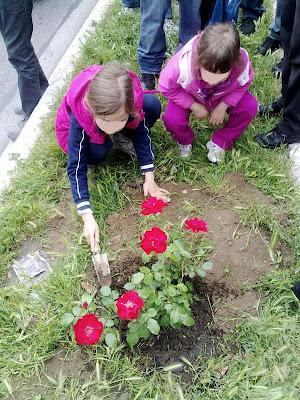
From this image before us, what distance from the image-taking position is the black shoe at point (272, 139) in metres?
2.69

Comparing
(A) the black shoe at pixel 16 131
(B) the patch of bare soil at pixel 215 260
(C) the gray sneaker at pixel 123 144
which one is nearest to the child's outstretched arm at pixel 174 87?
(C) the gray sneaker at pixel 123 144

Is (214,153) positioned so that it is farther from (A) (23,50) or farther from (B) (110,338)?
(A) (23,50)

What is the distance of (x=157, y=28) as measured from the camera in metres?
2.96

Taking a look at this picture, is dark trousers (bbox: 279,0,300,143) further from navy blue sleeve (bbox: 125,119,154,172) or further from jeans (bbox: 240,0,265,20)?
jeans (bbox: 240,0,265,20)

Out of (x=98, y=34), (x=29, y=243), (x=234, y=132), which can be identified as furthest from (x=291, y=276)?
(x=98, y=34)

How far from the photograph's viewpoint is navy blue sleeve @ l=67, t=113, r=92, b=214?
224cm

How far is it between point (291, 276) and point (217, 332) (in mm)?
463

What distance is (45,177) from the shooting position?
268 cm

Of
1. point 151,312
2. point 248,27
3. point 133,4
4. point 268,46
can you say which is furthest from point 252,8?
point 151,312

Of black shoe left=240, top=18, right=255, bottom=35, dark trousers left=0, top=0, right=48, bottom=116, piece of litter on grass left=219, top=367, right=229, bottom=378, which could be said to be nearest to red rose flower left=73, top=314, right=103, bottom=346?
piece of litter on grass left=219, top=367, right=229, bottom=378

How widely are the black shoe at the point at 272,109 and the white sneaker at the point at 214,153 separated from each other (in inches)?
19.4

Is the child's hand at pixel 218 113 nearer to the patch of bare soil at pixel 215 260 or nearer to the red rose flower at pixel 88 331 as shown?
the patch of bare soil at pixel 215 260

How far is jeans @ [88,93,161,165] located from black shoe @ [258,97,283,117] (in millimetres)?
756

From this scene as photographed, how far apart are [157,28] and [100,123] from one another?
1.24 metres
